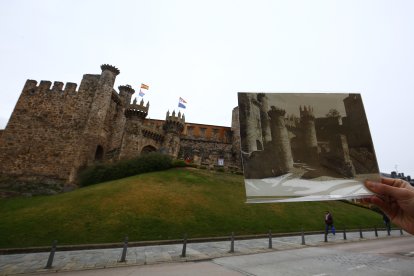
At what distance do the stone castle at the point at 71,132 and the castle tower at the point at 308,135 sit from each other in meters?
31.3

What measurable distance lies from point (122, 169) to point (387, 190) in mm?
30365

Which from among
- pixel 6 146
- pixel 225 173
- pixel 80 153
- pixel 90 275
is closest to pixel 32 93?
pixel 6 146

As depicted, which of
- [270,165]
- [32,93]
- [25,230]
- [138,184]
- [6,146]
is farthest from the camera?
[32,93]

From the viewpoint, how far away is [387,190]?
85.9 inches

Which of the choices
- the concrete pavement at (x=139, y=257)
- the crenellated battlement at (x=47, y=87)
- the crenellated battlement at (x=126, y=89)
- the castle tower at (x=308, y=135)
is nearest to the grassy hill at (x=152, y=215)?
the concrete pavement at (x=139, y=257)

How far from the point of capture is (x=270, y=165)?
230 centimetres

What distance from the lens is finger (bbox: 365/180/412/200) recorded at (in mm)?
2170

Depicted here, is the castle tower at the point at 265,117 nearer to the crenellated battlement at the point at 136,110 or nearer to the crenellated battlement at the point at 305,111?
the crenellated battlement at the point at 305,111

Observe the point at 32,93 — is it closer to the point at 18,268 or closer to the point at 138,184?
the point at 138,184

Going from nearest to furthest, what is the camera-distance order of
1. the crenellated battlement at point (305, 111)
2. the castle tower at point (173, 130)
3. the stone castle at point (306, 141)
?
the stone castle at point (306, 141) < the crenellated battlement at point (305, 111) < the castle tower at point (173, 130)

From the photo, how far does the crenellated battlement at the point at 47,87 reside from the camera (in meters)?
32.6

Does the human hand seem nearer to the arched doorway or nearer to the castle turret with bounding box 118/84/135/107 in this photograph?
the arched doorway

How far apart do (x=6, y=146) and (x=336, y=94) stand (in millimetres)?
39134

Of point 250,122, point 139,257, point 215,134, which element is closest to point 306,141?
point 250,122
